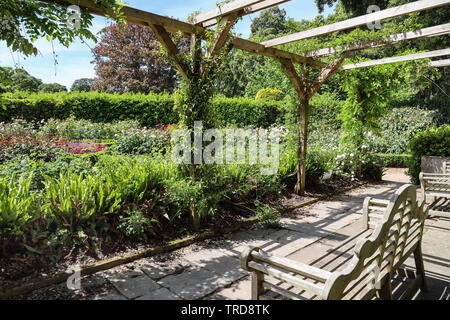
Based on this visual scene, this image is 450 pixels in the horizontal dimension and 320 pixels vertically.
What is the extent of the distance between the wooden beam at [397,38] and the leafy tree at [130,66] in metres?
16.1

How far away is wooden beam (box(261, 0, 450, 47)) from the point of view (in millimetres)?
3474

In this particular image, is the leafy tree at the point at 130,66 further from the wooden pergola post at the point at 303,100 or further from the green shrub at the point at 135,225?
the green shrub at the point at 135,225

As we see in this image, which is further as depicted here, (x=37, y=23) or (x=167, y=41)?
(x=167, y=41)

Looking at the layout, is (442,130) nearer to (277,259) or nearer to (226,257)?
(226,257)

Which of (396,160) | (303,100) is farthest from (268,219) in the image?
(396,160)

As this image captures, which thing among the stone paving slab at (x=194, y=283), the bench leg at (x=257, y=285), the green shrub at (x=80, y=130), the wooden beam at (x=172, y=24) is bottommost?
the stone paving slab at (x=194, y=283)

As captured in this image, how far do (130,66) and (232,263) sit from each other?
20.4 metres

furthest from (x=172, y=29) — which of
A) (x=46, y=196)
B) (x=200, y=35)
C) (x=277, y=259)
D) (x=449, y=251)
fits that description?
(x=449, y=251)

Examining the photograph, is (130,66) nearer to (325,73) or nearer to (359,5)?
(359,5)

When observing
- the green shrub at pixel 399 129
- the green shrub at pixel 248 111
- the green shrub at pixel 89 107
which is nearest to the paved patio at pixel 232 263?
the green shrub at pixel 399 129

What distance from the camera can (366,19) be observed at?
4008mm

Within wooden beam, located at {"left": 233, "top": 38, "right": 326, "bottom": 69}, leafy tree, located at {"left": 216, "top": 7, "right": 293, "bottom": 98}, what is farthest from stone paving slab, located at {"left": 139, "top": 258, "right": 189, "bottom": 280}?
leafy tree, located at {"left": 216, "top": 7, "right": 293, "bottom": 98}

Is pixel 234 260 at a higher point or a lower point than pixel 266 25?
lower

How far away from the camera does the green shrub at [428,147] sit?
21.3ft
